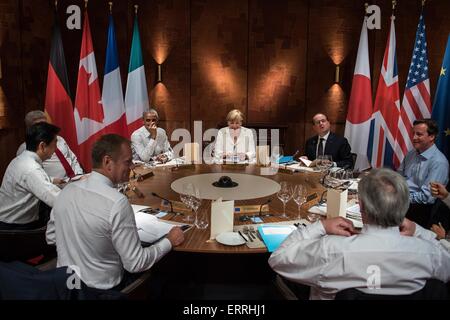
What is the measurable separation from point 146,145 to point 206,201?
7.55 ft

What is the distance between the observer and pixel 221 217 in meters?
2.10

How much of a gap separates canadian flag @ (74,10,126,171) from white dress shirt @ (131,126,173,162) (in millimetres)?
612

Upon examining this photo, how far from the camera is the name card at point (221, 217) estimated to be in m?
2.08

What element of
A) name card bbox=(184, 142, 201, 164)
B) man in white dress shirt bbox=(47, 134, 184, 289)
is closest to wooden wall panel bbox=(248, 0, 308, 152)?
name card bbox=(184, 142, 201, 164)

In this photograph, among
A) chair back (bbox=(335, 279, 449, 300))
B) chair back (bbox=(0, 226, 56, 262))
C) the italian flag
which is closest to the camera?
chair back (bbox=(335, 279, 449, 300))

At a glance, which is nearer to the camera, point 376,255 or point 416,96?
point 376,255

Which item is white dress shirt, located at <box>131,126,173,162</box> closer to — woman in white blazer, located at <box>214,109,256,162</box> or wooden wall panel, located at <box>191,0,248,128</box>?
woman in white blazer, located at <box>214,109,256,162</box>

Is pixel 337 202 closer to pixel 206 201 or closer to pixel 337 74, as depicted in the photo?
pixel 206 201

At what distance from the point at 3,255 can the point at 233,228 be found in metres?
1.23

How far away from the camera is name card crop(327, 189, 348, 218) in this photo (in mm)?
2291

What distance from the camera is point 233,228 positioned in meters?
2.21

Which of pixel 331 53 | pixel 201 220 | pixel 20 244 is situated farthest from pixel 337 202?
pixel 331 53

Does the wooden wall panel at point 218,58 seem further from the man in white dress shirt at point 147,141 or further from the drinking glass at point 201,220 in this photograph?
the drinking glass at point 201,220
